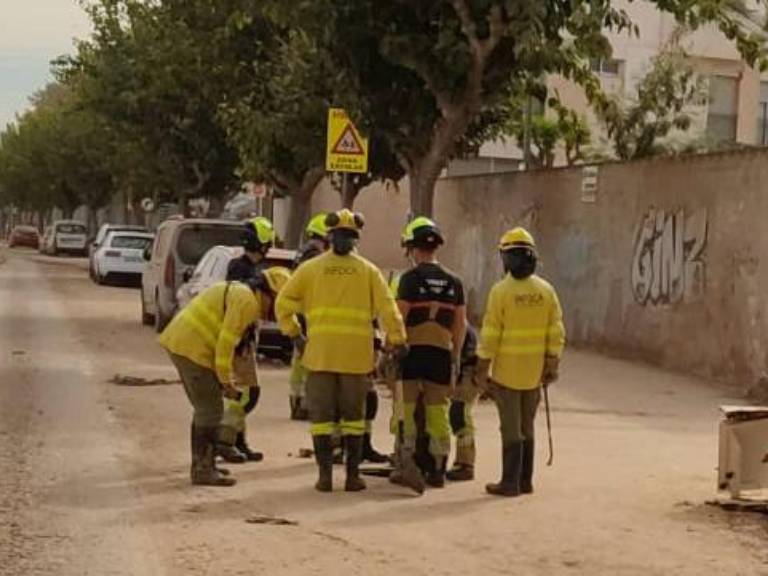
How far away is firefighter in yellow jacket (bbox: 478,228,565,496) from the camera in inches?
400

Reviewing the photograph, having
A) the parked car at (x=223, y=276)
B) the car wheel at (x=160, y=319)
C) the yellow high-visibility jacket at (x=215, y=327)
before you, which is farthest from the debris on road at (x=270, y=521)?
the car wheel at (x=160, y=319)

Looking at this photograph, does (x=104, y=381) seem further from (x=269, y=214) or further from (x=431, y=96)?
(x=269, y=214)

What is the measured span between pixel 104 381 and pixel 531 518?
8.19 metres

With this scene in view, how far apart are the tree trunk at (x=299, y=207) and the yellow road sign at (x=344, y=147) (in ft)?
36.2

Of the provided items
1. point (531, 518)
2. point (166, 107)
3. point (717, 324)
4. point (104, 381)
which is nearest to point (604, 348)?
point (717, 324)

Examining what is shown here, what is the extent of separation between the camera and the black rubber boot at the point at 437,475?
10.4 metres

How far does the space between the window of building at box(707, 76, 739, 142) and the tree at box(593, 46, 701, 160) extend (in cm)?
823

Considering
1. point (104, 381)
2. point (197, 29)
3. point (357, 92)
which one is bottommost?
point (104, 381)

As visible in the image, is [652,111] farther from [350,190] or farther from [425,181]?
[425,181]

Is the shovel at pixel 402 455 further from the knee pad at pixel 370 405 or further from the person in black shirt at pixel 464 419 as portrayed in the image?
the person in black shirt at pixel 464 419

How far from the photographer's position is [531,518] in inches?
368

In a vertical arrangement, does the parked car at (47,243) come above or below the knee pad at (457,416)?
below

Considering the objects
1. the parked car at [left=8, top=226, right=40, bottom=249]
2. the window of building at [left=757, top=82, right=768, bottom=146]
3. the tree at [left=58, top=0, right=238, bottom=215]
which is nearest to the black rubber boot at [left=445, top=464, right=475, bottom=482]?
the tree at [left=58, top=0, right=238, bottom=215]

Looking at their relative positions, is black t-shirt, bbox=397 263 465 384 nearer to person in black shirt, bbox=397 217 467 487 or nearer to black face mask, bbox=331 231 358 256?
person in black shirt, bbox=397 217 467 487
